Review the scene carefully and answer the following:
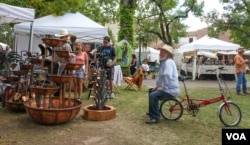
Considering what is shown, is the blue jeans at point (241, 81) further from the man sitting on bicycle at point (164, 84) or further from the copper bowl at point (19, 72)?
the copper bowl at point (19, 72)

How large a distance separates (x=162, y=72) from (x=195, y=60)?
13256 millimetres

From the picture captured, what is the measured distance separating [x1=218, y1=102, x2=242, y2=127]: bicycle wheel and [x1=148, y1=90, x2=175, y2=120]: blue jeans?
1.10 meters

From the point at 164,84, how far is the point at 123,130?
125cm

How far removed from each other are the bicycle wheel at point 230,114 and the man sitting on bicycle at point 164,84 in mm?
994

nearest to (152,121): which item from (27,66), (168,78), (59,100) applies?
(168,78)

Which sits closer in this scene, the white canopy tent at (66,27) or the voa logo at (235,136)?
the voa logo at (235,136)

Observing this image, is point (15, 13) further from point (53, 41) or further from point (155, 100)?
point (155, 100)

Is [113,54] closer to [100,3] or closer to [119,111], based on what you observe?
[119,111]

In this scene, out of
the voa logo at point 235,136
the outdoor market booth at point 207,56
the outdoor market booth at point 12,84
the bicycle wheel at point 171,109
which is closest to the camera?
the voa logo at point 235,136

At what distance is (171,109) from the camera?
6.86 m

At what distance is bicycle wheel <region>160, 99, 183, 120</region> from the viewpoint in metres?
6.83

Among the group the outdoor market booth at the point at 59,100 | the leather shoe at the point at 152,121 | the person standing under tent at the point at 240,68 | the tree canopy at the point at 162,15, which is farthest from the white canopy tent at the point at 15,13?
the tree canopy at the point at 162,15

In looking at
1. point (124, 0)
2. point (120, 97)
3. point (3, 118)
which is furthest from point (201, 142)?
point (124, 0)

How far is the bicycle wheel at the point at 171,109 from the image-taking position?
22.4 ft
